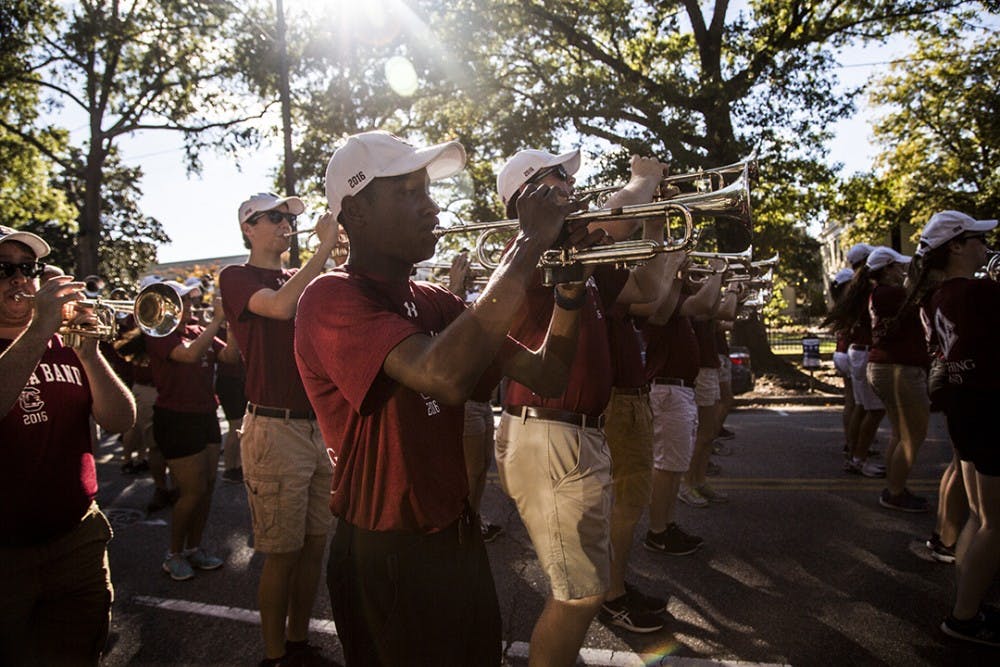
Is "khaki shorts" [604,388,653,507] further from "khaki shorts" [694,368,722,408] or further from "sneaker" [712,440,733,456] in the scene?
"sneaker" [712,440,733,456]

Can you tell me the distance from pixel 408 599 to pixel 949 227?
394 centimetres

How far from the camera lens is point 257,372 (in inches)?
148

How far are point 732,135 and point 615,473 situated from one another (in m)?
14.5

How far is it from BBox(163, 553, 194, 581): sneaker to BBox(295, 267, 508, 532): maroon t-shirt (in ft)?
11.2

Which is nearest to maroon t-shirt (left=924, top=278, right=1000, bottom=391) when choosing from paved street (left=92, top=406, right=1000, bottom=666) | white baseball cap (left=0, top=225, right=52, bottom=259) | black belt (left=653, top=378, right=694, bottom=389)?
paved street (left=92, top=406, right=1000, bottom=666)

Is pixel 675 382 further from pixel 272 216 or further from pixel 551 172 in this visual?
pixel 272 216

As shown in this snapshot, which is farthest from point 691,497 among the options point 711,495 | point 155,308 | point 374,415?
point 374,415

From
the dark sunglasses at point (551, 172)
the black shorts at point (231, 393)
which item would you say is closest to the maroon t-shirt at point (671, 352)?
the dark sunglasses at point (551, 172)

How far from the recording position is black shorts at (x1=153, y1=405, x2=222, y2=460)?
5.02 metres

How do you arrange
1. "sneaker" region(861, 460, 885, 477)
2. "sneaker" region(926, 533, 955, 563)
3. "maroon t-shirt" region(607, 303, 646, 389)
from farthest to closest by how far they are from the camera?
"sneaker" region(861, 460, 885, 477) → "sneaker" region(926, 533, 955, 563) → "maroon t-shirt" region(607, 303, 646, 389)

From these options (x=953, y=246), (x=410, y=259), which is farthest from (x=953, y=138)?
(x=410, y=259)

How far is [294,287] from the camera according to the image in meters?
3.52

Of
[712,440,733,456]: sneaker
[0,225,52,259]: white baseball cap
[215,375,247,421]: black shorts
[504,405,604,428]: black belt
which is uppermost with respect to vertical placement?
[0,225,52,259]: white baseball cap

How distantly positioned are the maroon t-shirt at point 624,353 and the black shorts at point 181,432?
121 inches
